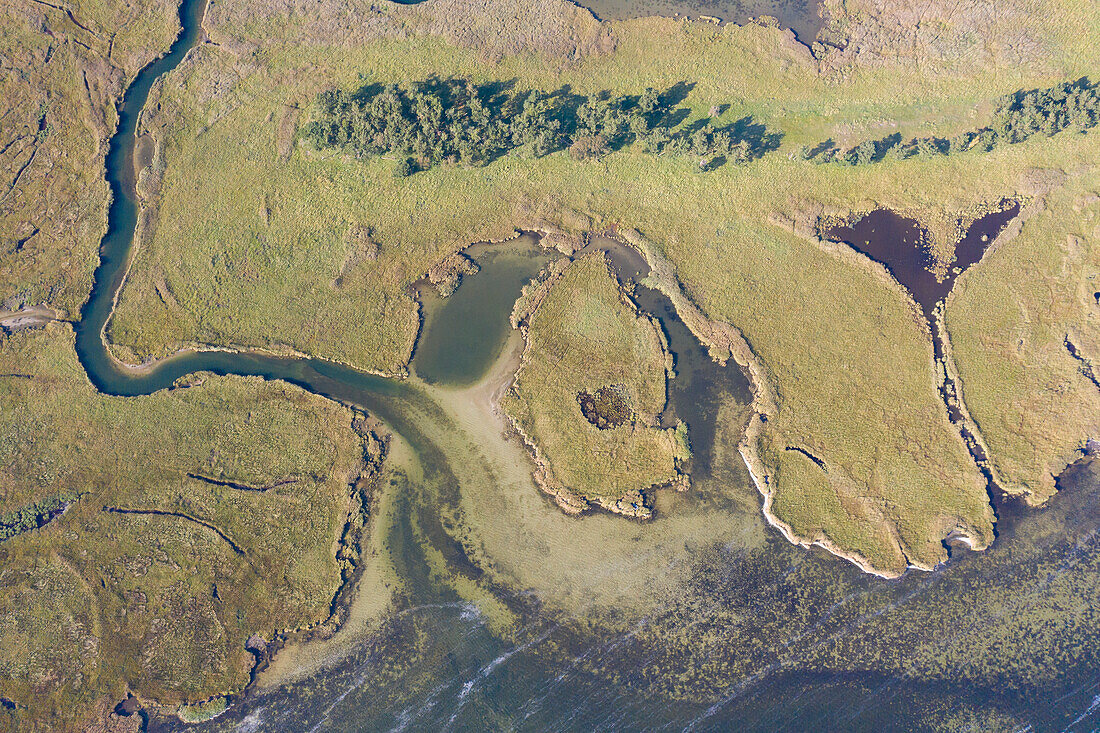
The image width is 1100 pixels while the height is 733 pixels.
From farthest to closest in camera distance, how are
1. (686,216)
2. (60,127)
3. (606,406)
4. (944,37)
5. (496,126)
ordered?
(944,37), (60,127), (686,216), (496,126), (606,406)

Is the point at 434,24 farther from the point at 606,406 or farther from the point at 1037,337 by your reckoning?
the point at 1037,337

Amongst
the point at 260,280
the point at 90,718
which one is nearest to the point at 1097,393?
the point at 260,280

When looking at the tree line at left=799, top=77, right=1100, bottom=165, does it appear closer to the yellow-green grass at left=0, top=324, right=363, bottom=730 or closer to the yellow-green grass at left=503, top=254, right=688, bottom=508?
the yellow-green grass at left=503, top=254, right=688, bottom=508

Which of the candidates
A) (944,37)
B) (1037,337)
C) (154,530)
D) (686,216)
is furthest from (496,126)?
(1037,337)

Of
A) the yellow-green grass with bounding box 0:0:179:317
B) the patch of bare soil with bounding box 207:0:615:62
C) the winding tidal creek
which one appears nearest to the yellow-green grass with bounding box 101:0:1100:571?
the patch of bare soil with bounding box 207:0:615:62

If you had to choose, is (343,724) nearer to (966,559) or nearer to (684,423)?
(684,423)
